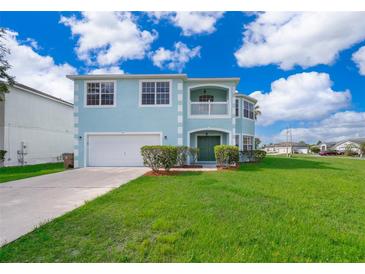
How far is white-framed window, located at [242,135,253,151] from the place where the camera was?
17312mm

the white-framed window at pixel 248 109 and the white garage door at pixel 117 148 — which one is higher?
the white-framed window at pixel 248 109

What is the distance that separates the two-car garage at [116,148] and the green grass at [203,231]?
832 cm

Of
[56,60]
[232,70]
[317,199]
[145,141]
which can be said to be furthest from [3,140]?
[317,199]

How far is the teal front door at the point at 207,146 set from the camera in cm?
1636

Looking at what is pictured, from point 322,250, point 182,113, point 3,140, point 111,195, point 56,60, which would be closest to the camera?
point 322,250

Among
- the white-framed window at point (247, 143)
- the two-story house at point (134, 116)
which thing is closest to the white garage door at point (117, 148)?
the two-story house at point (134, 116)

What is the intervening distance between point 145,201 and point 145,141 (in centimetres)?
912

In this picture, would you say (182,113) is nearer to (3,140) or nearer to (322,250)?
(322,250)

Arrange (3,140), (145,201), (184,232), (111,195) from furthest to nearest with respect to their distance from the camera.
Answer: (3,140) → (111,195) → (145,201) → (184,232)

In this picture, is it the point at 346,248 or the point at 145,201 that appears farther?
the point at 145,201

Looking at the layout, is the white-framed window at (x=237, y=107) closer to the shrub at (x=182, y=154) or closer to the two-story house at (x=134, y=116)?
the two-story house at (x=134, y=116)

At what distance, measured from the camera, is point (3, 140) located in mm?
15578

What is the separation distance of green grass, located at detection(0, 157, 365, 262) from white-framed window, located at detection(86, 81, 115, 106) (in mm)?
9826

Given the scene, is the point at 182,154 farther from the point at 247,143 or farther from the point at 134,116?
the point at 247,143
